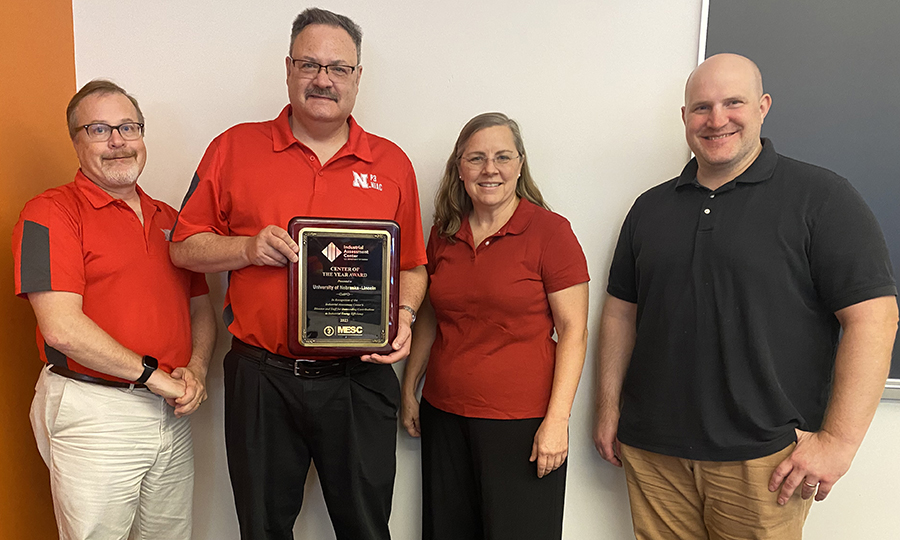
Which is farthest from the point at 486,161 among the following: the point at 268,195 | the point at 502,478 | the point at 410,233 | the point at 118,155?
the point at 118,155

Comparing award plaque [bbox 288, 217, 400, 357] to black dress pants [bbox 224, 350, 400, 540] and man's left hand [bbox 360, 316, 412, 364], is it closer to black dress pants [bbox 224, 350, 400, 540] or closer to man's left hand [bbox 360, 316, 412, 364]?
man's left hand [bbox 360, 316, 412, 364]

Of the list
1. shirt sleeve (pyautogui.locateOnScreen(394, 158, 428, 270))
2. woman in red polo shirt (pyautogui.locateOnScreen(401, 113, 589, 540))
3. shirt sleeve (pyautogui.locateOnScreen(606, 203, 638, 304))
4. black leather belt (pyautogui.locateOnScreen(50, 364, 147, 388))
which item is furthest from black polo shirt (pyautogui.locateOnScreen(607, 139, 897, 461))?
black leather belt (pyautogui.locateOnScreen(50, 364, 147, 388))

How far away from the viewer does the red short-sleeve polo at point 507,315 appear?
1.62 meters

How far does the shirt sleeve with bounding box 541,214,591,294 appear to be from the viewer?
163 cm

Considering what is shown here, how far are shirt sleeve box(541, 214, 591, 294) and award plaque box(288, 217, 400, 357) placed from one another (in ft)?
1.58

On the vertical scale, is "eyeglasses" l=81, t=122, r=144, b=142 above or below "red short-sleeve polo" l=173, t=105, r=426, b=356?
above

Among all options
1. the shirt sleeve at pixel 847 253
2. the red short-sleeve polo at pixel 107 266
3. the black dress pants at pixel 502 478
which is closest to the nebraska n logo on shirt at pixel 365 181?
the red short-sleeve polo at pixel 107 266

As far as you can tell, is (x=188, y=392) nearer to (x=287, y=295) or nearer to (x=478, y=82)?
(x=287, y=295)

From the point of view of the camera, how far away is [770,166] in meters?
1.50

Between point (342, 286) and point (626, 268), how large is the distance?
0.96 metres

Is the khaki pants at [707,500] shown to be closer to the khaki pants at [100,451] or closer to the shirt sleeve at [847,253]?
the shirt sleeve at [847,253]

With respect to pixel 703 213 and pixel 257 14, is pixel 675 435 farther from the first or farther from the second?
pixel 257 14

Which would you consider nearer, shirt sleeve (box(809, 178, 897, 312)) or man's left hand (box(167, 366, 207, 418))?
shirt sleeve (box(809, 178, 897, 312))

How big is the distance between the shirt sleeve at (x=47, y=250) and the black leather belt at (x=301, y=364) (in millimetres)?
496
